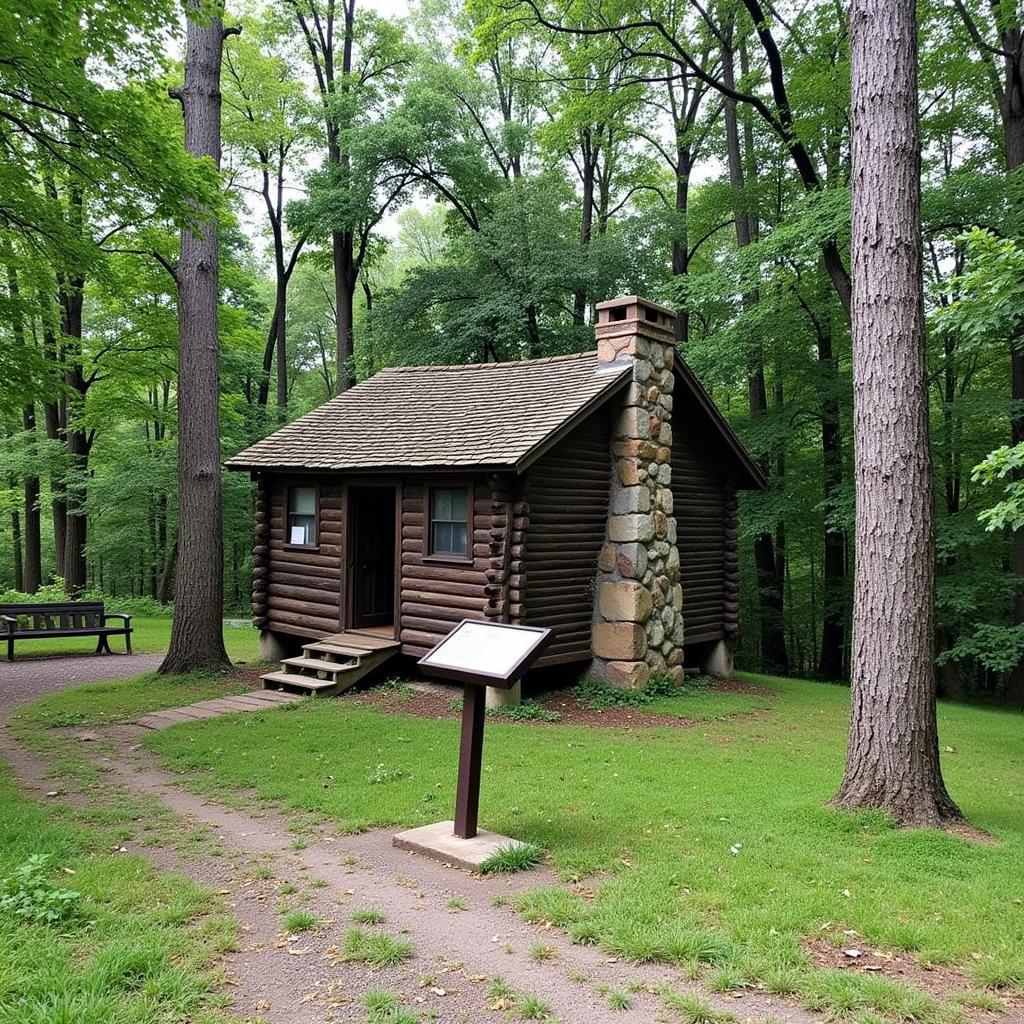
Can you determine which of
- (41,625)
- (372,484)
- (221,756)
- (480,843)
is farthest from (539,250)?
(480,843)

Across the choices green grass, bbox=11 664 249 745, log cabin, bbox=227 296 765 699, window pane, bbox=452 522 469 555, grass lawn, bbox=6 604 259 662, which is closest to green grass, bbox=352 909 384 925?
green grass, bbox=11 664 249 745

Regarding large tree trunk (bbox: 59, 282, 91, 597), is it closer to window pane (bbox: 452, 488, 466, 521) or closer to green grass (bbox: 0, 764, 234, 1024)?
window pane (bbox: 452, 488, 466, 521)

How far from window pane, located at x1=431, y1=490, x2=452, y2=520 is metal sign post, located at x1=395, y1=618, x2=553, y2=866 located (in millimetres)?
5919

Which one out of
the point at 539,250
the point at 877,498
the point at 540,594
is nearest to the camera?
the point at 877,498

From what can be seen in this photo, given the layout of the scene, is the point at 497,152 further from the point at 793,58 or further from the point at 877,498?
the point at 877,498

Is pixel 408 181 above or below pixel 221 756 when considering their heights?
above

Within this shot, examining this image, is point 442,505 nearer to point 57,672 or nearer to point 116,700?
point 116,700

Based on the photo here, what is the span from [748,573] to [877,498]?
17.2 meters

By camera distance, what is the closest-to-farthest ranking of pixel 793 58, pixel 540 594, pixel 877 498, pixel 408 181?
pixel 877 498
pixel 540 594
pixel 793 58
pixel 408 181

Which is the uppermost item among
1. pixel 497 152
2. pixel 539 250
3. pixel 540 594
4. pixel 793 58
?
pixel 497 152

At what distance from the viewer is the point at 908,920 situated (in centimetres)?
417

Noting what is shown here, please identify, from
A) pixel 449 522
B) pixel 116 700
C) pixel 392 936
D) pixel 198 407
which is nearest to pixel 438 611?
pixel 449 522

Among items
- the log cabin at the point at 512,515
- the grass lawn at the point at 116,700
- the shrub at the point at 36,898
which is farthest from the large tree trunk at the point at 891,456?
the grass lawn at the point at 116,700

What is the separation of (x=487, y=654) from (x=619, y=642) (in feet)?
20.4
